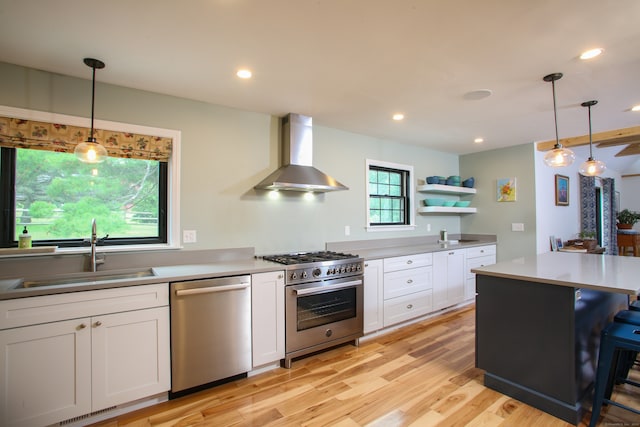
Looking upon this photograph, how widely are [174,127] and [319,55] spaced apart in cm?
147

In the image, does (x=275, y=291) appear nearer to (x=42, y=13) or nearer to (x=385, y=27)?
(x=385, y=27)

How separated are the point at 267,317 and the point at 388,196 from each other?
102 inches

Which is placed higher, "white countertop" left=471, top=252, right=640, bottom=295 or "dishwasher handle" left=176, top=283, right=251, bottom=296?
"white countertop" left=471, top=252, right=640, bottom=295

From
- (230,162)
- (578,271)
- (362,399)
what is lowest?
(362,399)

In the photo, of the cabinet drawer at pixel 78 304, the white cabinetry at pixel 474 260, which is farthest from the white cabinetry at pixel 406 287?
the cabinet drawer at pixel 78 304


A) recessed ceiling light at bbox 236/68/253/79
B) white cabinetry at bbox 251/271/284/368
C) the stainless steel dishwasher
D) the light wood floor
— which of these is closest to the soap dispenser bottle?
the stainless steel dishwasher

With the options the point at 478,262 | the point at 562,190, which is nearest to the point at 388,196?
the point at 478,262

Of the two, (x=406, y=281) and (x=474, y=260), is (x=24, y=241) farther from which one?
(x=474, y=260)

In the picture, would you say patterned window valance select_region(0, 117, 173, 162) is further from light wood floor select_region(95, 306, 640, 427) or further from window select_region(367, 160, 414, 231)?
window select_region(367, 160, 414, 231)

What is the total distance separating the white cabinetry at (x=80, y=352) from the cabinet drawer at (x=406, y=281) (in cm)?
222

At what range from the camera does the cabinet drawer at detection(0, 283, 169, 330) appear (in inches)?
67.5

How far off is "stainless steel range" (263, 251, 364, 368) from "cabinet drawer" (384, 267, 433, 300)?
0.46 m

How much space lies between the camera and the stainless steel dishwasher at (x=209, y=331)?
2.16m

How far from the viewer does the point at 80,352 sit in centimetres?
186
